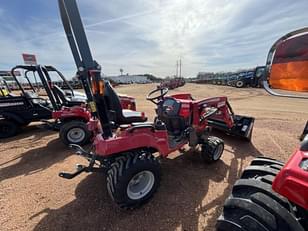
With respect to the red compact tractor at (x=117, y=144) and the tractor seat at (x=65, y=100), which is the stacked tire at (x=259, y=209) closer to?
the red compact tractor at (x=117, y=144)

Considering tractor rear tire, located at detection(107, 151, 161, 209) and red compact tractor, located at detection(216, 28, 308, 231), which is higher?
red compact tractor, located at detection(216, 28, 308, 231)

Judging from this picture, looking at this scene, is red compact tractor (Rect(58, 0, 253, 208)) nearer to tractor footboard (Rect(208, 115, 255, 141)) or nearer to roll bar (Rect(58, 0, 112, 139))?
roll bar (Rect(58, 0, 112, 139))

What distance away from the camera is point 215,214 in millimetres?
2182

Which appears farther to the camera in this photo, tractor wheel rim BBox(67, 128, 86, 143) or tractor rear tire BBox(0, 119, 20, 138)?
tractor rear tire BBox(0, 119, 20, 138)

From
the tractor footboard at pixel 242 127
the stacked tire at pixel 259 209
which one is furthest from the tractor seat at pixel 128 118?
the tractor footboard at pixel 242 127

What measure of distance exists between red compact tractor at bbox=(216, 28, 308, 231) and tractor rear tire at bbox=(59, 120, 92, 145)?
13.4ft

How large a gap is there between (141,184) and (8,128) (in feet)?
17.9

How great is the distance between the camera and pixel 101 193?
2.61m

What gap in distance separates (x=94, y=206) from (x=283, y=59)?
261 cm

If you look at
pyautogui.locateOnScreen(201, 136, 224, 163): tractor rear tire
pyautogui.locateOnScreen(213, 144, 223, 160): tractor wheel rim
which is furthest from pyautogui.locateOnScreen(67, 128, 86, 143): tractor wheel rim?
pyautogui.locateOnScreen(213, 144, 223, 160): tractor wheel rim

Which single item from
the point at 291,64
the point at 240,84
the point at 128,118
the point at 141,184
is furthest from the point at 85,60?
the point at 240,84

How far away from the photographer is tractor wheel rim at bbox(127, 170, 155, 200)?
2.33 metres

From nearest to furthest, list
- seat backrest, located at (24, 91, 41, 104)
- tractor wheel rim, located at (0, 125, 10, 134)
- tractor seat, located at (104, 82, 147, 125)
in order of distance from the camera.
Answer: tractor seat, located at (104, 82, 147, 125), tractor wheel rim, located at (0, 125, 10, 134), seat backrest, located at (24, 91, 41, 104)

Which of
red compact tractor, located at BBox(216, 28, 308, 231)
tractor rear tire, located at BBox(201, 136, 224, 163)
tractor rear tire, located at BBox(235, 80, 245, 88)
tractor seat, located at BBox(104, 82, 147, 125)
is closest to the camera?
red compact tractor, located at BBox(216, 28, 308, 231)
